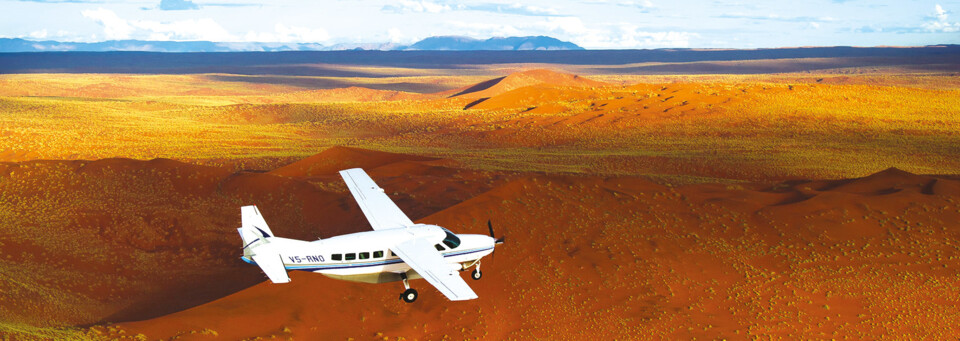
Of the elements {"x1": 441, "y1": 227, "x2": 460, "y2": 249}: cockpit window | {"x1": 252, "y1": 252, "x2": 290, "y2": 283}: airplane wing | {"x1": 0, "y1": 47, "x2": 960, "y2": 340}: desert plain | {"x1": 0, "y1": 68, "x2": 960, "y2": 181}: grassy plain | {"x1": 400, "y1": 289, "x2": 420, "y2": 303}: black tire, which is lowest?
{"x1": 0, "y1": 68, "x2": 960, "y2": 181}: grassy plain

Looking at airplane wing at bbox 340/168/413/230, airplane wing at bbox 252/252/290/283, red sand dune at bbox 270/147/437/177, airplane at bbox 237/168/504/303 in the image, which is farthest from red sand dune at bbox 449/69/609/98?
airplane wing at bbox 252/252/290/283

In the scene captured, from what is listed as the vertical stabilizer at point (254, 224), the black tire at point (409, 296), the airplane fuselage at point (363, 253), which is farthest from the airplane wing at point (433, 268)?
the vertical stabilizer at point (254, 224)

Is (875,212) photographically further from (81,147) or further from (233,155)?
(81,147)

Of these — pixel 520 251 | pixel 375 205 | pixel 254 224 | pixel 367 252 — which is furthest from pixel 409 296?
pixel 520 251

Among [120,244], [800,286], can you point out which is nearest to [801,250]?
[800,286]

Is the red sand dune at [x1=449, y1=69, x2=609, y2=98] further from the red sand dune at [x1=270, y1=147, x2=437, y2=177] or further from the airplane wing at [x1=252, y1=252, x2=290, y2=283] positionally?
the airplane wing at [x1=252, y1=252, x2=290, y2=283]

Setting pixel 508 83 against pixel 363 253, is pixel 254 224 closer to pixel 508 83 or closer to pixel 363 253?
pixel 363 253
